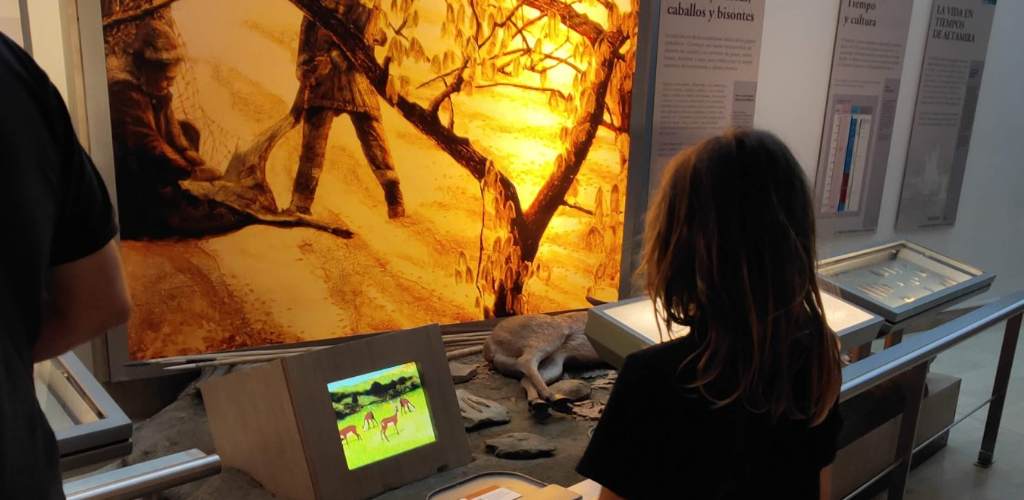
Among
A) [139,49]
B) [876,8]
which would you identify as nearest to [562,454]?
[139,49]

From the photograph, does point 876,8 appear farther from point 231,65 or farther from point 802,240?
point 802,240

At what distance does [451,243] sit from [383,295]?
18.7 inches

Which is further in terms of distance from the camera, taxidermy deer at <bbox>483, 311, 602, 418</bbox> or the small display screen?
taxidermy deer at <bbox>483, 311, 602, 418</bbox>

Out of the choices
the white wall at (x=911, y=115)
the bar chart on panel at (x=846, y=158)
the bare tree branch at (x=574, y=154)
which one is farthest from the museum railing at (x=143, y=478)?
the bar chart on panel at (x=846, y=158)

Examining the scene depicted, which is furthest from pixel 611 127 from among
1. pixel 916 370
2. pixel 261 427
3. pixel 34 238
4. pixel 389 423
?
pixel 34 238

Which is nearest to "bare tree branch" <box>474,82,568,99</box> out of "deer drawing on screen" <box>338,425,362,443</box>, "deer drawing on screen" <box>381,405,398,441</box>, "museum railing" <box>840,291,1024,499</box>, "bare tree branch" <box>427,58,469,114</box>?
"bare tree branch" <box>427,58,469,114</box>

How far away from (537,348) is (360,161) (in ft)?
4.23

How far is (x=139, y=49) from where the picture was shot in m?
3.12

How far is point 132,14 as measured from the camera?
10.1ft

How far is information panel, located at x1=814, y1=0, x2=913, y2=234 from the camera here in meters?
5.25

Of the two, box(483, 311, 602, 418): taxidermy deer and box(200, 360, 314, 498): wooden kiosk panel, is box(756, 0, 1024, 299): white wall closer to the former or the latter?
Result: box(483, 311, 602, 418): taxidermy deer

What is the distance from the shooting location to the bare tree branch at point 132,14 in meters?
3.05

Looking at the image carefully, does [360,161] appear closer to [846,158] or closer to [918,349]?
[918,349]

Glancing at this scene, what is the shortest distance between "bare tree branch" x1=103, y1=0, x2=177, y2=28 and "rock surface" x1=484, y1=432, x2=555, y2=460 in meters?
2.22
